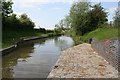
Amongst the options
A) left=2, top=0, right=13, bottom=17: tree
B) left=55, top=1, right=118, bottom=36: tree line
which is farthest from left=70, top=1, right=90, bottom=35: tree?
left=2, top=0, right=13, bottom=17: tree

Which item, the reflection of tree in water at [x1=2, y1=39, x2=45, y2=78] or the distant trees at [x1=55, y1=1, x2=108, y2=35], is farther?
the distant trees at [x1=55, y1=1, x2=108, y2=35]

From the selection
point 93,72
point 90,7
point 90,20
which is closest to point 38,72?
point 93,72

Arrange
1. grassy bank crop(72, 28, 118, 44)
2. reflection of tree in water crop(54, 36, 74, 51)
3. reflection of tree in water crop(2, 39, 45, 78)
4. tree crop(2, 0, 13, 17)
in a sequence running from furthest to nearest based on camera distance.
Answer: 1. tree crop(2, 0, 13, 17)
2. reflection of tree in water crop(54, 36, 74, 51)
3. grassy bank crop(72, 28, 118, 44)
4. reflection of tree in water crop(2, 39, 45, 78)

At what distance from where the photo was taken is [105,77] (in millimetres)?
3773

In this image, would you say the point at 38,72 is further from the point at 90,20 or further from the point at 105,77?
the point at 90,20

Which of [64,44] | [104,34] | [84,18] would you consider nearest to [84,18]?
[84,18]

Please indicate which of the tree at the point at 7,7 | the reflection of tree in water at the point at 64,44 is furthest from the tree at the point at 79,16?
the tree at the point at 7,7

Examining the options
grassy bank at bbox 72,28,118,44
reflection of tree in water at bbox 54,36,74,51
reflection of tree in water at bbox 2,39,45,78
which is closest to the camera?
reflection of tree in water at bbox 2,39,45,78

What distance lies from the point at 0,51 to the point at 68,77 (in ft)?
20.2

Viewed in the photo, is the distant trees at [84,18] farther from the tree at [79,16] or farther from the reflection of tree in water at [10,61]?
the reflection of tree in water at [10,61]

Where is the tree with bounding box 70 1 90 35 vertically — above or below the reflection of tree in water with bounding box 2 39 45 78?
above

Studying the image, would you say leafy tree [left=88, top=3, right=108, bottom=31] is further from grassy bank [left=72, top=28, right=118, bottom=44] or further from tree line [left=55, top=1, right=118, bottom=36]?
grassy bank [left=72, top=28, right=118, bottom=44]

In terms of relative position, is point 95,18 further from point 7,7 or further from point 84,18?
point 7,7

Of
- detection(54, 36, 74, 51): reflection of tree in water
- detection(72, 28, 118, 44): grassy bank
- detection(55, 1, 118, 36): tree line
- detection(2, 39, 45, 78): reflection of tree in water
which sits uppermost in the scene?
detection(55, 1, 118, 36): tree line
